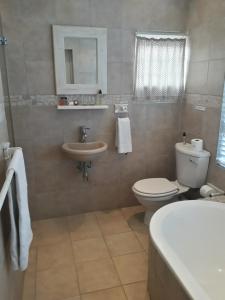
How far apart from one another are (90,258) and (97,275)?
215 millimetres

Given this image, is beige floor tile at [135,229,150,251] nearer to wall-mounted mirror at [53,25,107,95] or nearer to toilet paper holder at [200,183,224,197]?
toilet paper holder at [200,183,224,197]

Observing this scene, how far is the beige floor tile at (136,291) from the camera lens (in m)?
1.77

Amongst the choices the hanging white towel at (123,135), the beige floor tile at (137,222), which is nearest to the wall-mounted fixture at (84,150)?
the hanging white towel at (123,135)

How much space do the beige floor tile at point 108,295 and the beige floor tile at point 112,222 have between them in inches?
28.4

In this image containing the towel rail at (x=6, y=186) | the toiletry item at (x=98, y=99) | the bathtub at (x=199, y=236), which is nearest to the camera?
the towel rail at (x=6, y=186)

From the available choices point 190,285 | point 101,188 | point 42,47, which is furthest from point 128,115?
point 190,285

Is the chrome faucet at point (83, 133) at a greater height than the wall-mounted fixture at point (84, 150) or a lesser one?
greater

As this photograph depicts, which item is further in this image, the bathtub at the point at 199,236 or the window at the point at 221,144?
the window at the point at 221,144

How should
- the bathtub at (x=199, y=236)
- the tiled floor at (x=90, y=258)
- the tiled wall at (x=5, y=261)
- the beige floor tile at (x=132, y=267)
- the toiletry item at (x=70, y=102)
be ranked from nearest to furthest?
the tiled wall at (x=5, y=261) → the bathtub at (x=199, y=236) → the tiled floor at (x=90, y=258) → the beige floor tile at (x=132, y=267) → the toiletry item at (x=70, y=102)

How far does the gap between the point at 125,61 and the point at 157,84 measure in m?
0.43

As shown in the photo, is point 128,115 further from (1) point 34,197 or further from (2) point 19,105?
(1) point 34,197

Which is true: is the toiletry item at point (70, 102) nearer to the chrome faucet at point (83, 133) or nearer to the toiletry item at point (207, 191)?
the chrome faucet at point (83, 133)

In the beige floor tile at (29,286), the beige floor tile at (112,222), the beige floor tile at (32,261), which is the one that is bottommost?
the beige floor tile at (29,286)

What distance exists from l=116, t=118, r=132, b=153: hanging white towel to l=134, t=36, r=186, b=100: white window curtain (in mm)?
351
